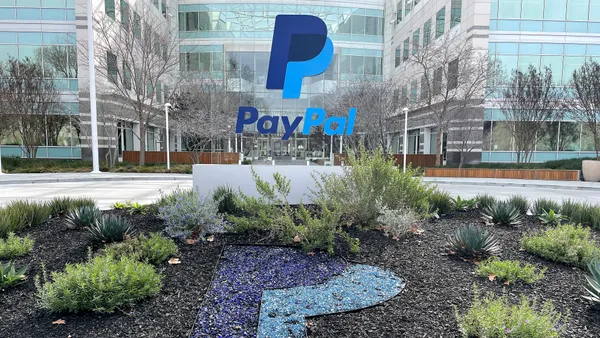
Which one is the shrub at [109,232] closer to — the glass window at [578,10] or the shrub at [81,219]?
the shrub at [81,219]

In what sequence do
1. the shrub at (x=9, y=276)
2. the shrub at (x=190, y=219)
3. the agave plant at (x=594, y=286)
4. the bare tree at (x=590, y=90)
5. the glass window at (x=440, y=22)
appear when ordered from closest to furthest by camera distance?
the agave plant at (x=594, y=286)
the shrub at (x=9, y=276)
the shrub at (x=190, y=219)
the bare tree at (x=590, y=90)
the glass window at (x=440, y=22)

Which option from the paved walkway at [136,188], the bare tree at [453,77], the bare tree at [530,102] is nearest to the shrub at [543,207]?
the paved walkway at [136,188]

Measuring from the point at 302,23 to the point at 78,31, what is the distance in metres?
23.5

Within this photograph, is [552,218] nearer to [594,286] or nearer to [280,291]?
[594,286]

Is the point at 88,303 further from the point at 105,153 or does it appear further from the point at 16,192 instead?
the point at 105,153

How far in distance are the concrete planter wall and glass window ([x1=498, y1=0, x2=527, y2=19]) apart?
519 inches

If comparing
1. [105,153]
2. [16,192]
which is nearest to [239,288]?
[16,192]

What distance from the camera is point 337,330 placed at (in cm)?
304

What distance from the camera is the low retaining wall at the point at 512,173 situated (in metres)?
19.8

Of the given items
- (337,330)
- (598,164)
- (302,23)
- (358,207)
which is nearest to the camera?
(337,330)

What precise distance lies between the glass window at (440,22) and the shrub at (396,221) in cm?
2925

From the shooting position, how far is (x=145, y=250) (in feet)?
14.2

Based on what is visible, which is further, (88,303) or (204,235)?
(204,235)

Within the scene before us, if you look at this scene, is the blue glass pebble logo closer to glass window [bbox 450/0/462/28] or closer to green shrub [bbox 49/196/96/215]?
green shrub [bbox 49/196/96/215]
